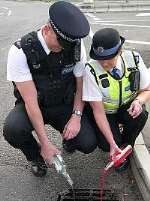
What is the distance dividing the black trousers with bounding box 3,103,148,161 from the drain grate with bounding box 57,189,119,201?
1.10 ft

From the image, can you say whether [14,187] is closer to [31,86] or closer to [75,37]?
[31,86]

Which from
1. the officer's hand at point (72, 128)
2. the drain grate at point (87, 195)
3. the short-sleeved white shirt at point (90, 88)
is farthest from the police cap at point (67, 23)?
the drain grate at point (87, 195)

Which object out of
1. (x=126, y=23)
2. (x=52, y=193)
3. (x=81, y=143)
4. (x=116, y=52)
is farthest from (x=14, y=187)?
(x=126, y=23)

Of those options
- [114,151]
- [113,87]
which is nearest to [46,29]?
[113,87]

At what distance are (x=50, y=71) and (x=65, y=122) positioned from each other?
502mm

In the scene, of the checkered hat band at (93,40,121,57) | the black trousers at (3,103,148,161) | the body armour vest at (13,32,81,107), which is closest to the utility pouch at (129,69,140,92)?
the black trousers at (3,103,148,161)

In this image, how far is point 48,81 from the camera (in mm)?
3768

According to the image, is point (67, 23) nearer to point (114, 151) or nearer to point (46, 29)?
point (46, 29)

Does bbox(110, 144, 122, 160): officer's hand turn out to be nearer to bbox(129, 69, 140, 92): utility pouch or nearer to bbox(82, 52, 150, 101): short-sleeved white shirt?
bbox(82, 52, 150, 101): short-sleeved white shirt

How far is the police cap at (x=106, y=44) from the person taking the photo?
11.8 ft

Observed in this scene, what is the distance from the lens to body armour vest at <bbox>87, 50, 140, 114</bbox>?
12.4 feet

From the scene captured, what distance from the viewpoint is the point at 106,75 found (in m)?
3.79

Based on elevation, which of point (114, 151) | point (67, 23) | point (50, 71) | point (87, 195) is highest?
point (67, 23)

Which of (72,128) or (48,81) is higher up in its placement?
(48,81)
